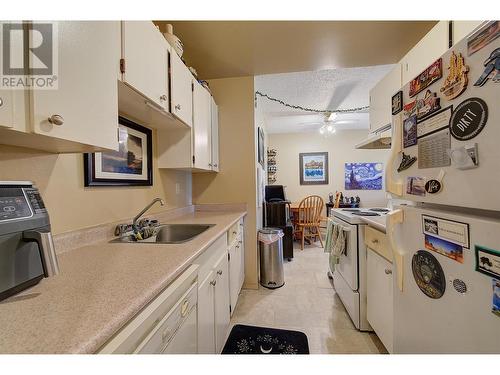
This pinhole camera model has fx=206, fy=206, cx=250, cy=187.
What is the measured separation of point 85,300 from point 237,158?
1991mm

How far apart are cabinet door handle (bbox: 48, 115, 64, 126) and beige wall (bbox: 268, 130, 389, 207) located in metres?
4.66

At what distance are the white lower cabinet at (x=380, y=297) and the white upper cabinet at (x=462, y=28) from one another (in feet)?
4.05

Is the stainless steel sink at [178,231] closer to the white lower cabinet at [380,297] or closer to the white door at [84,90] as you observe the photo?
the white door at [84,90]

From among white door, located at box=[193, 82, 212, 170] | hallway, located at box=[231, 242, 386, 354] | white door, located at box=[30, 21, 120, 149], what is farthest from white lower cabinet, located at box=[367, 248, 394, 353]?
white door, located at box=[30, 21, 120, 149]

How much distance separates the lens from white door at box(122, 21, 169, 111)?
953 millimetres

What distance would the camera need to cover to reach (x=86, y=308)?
51 cm

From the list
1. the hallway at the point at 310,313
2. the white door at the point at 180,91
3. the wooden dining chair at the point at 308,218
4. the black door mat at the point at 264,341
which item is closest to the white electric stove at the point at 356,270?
the hallway at the point at 310,313

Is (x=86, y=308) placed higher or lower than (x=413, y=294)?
higher

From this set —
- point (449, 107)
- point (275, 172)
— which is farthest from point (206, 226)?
point (275, 172)

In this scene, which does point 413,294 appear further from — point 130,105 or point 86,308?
point 130,105

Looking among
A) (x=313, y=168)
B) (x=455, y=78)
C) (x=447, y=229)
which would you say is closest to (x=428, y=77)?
(x=455, y=78)

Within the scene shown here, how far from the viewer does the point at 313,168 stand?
5.03 meters

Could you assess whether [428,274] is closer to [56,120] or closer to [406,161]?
[406,161]
